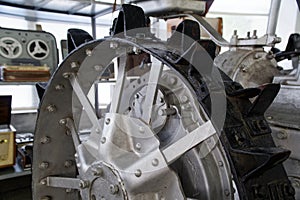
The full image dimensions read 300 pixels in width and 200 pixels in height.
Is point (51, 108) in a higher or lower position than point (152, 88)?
lower

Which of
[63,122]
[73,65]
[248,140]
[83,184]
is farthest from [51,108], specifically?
[248,140]

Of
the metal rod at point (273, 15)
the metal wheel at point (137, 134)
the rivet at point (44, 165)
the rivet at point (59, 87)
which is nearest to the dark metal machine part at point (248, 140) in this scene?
the metal wheel at point (137, 134)

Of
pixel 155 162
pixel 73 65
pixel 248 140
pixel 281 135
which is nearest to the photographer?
pixel 248 140

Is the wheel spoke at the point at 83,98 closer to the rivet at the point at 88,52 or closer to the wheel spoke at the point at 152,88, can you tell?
the rivet at the point at 88,52

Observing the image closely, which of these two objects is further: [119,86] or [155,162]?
[119,86]

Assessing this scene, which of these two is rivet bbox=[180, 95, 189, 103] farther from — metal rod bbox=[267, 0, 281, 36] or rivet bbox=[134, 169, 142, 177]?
metal rod bbox=[267, 0, 281, 36]

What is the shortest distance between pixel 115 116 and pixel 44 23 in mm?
1768

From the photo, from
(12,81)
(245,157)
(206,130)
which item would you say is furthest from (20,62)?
(245,157)

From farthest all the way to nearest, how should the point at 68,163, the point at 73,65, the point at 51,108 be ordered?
the point at 68,163 → the point at 51,108 → the point at 73,65

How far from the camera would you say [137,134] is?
0.83 m

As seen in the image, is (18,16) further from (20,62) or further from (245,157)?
(245,157)

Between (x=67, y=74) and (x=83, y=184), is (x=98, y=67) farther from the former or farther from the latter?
(x=83, y=184)

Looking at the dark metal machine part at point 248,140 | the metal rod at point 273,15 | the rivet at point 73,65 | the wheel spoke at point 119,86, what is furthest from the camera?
the metal rod at point 273,15

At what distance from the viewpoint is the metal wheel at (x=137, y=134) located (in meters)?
0.77
